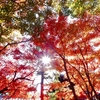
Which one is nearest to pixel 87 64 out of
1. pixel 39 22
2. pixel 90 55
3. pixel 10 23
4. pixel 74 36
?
pixel 90 55

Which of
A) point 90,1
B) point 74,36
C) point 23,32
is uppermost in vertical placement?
point 74,36

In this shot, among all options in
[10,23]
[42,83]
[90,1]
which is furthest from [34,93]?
[90,1]

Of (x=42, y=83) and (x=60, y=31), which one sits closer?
(x=60, y=31)

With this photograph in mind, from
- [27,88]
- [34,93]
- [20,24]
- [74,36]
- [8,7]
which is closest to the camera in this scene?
[8,7]

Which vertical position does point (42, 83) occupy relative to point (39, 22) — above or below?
above

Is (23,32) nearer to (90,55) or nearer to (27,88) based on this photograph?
(90,55)

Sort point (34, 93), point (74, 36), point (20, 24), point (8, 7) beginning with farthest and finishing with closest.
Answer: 1. point (34, 93)
2. point (74, 36)
3. point (20, 24)
4. point (8, 7)

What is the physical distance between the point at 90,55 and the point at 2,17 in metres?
8.21

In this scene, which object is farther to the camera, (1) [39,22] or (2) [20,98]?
(2) [20,98]

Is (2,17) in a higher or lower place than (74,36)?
lower

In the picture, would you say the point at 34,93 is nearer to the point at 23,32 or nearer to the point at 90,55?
the point at 90,55

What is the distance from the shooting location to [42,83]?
78.7ft

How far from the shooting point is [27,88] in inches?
910

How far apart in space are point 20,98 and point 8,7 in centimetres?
1559
